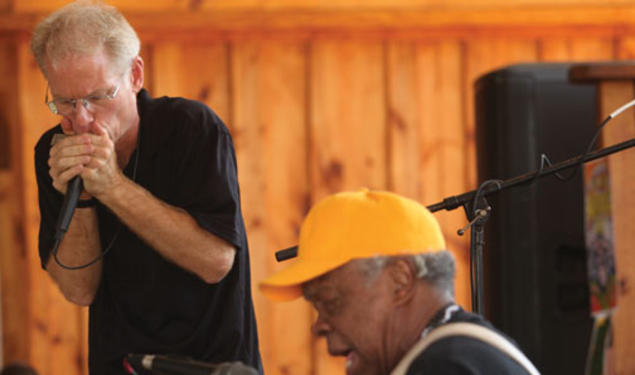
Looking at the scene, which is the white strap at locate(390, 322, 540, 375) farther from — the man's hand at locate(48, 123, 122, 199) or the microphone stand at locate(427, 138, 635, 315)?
the man's hand at locate(48, 123, 122, 199)

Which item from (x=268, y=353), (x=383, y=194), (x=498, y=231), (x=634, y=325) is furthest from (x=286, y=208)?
(x=383, y=194)

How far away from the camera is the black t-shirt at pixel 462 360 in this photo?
107cm

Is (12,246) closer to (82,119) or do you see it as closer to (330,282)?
(82,119)

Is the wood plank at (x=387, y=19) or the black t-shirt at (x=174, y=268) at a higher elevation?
the wood plank at (x=387, y=19)

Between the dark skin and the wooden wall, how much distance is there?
A: 233cm

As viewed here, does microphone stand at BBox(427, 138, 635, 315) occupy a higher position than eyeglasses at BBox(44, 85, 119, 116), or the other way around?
eyeglasses at BBox(44, 85, 119, 116)

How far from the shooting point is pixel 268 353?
3.63 meters

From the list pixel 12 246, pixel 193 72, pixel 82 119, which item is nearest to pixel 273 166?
pixel 193 72

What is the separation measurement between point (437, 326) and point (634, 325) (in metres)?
1.28

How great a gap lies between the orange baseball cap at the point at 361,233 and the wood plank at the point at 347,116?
92.1 inches

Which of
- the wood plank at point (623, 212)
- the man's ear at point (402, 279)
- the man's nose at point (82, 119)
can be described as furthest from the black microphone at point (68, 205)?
the wood plank at point (623, 212)

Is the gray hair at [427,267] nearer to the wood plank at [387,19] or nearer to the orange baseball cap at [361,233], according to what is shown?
the orange baseball cap at [361,233]

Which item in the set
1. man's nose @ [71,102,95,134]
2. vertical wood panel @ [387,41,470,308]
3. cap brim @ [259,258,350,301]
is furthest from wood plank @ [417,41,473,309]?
cap brim @ [259,258,350,301]

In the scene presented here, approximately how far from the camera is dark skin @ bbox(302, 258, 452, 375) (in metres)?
1.25
